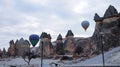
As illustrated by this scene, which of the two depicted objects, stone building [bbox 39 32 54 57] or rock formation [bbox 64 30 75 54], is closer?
rock formation [bbox 64 30 75 54]

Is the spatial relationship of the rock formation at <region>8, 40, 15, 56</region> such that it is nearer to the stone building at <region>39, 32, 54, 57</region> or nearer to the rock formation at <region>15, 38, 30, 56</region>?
the rock formation at <region>15, 38, 30, 56</region>

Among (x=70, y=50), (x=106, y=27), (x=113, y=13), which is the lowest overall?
(x=70, y=50)

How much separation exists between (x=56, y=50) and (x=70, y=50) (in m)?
9.82

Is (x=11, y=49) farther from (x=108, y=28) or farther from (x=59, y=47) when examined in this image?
(x=108, y=28)

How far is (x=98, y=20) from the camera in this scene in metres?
71.8

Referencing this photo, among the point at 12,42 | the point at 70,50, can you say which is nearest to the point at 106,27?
the point at 70,50

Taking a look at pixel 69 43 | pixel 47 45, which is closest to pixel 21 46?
pixel 47 45

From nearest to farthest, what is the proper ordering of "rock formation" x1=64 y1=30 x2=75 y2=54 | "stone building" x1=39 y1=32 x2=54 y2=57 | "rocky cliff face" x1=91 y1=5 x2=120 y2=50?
"rocky cliff face" x1=91 y1=5 x2=120 y2=50, "rock formation" x1=64 y1=30 x2=75 y2=54, "stone building" x1=39 y1=32 x2=54 y2=57

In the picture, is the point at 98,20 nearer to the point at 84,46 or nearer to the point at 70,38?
the point at 84,46

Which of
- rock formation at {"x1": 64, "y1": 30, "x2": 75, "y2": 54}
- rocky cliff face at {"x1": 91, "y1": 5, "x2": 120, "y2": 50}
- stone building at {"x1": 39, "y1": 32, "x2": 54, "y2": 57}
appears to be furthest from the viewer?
stone building at {"x1": 39, "y1": 32, "x2": 54, "y2": 57}

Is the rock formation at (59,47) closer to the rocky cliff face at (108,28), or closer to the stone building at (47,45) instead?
the stone building at (47,45)

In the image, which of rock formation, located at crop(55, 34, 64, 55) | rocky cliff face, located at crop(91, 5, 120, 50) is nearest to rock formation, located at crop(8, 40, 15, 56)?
rock formation, located at crop(55, 34, 64, 55)

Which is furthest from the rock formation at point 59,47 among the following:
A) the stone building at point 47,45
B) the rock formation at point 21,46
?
the rock formation at point 21,46

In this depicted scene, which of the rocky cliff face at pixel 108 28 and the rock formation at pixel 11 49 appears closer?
the rocky cliff face at pixel 108 28
